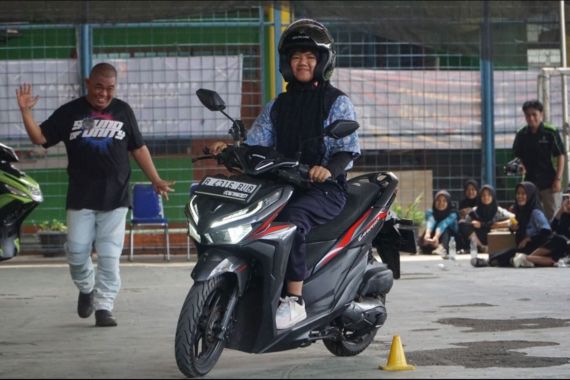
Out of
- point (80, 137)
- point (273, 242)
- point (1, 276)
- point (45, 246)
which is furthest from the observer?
point (45, 246)

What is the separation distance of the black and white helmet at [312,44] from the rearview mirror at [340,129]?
61cm

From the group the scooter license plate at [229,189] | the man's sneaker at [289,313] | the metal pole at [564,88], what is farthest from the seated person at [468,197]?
the scooter license plate at [229,189]

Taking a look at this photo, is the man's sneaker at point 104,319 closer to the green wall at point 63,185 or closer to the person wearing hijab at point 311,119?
the person wearing hijab at point 311,119

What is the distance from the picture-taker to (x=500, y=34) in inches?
712

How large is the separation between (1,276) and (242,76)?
4.21m

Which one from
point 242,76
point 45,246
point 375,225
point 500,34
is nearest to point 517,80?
point 500,34

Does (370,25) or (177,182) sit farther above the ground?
(370,25)

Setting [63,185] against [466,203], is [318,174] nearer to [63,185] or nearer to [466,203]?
[63,185]

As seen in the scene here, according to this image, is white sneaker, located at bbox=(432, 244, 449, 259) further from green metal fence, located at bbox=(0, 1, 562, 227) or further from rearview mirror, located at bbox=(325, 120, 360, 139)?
rearview mirror, located at bbox=(325, 120, 360, 139)

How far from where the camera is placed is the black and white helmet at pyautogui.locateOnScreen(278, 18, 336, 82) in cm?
823

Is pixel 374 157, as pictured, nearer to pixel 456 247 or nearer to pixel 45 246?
pixel 456 247

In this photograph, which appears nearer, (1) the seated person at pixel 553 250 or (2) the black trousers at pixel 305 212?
(2) the black trousers at pixel 305 212

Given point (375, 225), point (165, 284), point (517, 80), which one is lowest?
point (165, 284)

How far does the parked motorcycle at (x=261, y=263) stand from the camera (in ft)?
23.8
